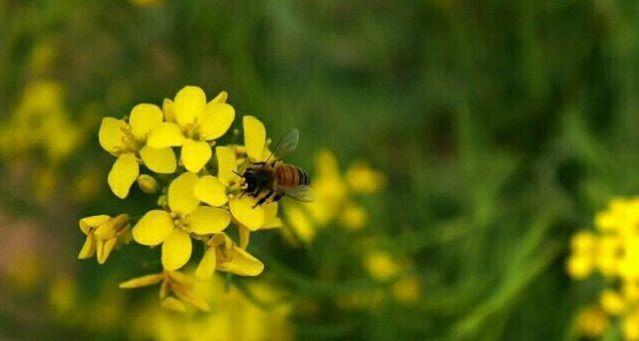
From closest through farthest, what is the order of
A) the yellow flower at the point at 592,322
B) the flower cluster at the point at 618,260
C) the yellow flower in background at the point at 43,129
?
the flower cluster at the point at 618,260
the yellow flower at the point at 592,322
the yellow flower in background at the point at 43,129

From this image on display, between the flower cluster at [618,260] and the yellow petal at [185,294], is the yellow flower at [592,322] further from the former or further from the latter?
the yellow petal at [185,294]

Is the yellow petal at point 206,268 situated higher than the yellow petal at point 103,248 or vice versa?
the yellow petal at point 206,268

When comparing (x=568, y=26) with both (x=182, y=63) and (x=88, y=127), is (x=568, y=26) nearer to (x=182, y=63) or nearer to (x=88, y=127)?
(x=182, y=63)

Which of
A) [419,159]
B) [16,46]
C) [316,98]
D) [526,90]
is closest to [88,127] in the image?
[16,46]

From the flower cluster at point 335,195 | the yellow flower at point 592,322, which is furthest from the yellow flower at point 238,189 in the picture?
the yellow flower at point 592,322

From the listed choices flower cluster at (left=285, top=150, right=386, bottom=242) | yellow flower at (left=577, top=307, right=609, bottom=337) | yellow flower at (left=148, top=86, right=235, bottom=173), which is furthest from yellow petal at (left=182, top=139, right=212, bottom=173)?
yellow flower at (left=577, top=307, right=609, bottom=337)

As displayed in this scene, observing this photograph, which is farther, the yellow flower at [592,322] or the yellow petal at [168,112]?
the yellow flower at [592,322]
